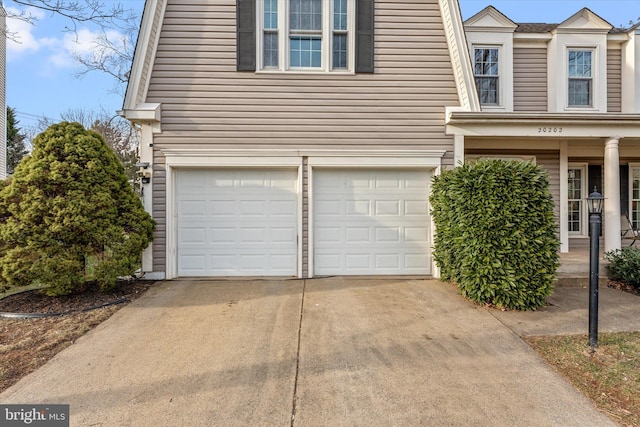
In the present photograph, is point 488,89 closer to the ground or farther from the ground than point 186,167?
farther from the ground

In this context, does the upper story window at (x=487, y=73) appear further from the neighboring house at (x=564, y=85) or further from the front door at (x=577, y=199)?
the front door at (x=577, y=199)

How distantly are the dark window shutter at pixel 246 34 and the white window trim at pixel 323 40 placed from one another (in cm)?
9

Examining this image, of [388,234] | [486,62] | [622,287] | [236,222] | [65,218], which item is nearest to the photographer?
[65,218]

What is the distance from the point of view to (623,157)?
7.80 metres

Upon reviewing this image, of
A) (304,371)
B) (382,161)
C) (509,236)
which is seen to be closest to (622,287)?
(509,236)

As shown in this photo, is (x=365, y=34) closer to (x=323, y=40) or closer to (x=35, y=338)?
(x=323, y=40)

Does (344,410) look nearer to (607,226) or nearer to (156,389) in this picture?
(156,389)

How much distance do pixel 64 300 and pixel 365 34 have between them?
6535mm

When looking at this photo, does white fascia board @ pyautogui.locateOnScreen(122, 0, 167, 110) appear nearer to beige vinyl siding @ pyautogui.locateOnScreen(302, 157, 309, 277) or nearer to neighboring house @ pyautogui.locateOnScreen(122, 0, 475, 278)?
neighboring house @ pyautogui.locateOnScreen(122, 0, 475, 278)

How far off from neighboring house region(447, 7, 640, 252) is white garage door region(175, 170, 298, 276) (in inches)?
171

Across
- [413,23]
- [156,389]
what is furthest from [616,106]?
[156,389]

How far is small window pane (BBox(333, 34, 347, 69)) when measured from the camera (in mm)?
6031

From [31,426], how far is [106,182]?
342 centimetres

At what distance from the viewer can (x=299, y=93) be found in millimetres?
5941
